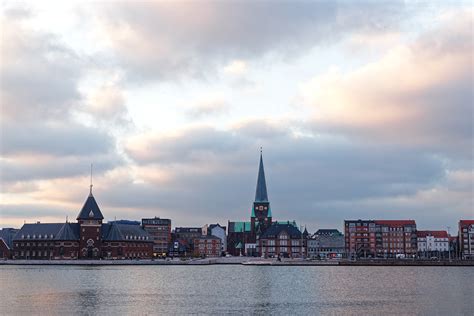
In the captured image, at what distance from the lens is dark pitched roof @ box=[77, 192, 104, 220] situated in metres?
172

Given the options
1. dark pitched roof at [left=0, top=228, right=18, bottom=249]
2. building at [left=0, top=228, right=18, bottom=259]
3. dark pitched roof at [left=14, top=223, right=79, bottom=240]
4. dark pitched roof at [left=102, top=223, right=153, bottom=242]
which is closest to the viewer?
dark pitched roof at [left=14, top=223, right=79, bottom=240]

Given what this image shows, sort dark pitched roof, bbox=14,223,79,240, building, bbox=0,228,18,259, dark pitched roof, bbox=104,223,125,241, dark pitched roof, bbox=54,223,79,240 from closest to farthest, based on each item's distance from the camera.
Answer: dark pitched roof, bbox=54,223,79,240 → dark pitched roof, bbox=14,223,79,240 → dark pitched roof, bbox=104,223,125,241 → building, bbox=0,228,18,259

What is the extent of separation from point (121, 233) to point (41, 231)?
20.7 metres

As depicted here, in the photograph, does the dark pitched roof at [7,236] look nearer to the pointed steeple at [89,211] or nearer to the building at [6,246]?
the building at [6,246]

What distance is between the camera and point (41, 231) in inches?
→ 6949

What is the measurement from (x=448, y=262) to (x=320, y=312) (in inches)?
4986

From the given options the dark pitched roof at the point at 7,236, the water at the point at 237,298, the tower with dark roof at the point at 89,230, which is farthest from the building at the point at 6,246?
the water at the point at 237,298

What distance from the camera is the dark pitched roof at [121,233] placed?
175m

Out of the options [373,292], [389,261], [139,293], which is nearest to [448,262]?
[389,261]

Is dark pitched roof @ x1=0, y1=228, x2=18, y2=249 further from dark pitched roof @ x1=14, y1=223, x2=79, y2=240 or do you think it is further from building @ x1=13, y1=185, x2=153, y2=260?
dark pitched roof @ x1=14, y1=223, x2=79, y2=240

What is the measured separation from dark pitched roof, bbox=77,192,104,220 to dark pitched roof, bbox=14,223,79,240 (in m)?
4.75

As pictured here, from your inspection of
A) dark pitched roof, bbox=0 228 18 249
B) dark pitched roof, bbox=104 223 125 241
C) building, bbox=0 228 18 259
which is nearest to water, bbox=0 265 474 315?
dark pitched roof, bbox=104 223 125 241

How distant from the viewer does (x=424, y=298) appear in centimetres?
6850

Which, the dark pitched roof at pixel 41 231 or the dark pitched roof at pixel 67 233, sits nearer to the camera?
the dark pitched roof at pixel 67 233
